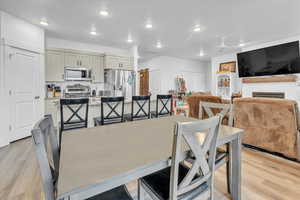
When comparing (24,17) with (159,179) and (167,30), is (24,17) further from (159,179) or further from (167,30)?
(159,179)

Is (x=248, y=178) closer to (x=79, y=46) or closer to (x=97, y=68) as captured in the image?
(x=97, y=68)

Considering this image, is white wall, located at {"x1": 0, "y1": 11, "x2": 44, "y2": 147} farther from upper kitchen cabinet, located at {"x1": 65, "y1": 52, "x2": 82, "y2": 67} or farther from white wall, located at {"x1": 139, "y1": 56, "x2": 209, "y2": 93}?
white wall, located at {"x1": 139, "y1": 56, "x2": 209, "y2": 93}

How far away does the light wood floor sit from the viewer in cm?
160

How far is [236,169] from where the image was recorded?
4.78ft

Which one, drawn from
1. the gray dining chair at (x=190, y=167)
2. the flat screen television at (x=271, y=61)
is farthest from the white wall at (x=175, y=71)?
the gray dining chair at (x=190, y=167)

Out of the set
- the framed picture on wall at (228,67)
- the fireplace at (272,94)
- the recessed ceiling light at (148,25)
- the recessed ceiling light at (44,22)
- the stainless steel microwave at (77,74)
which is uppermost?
the recessed ceiling light at (148,25)

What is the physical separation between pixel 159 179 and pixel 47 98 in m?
4.12

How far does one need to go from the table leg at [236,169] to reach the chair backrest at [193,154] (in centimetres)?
55

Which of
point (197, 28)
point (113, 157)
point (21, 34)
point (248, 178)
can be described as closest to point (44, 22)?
→ point (21, 34)

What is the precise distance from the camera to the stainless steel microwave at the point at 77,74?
4.41 metres

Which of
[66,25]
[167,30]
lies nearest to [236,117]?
[167,30]

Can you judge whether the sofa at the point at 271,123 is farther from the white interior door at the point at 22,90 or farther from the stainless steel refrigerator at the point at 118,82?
the white interior door at the point at 22,90

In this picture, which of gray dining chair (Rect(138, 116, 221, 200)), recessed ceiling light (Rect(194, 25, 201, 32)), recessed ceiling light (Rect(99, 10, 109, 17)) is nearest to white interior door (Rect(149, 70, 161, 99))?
recessed ceiling light (Rect(194, 25, 201, 32))

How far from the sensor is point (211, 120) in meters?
0.94
